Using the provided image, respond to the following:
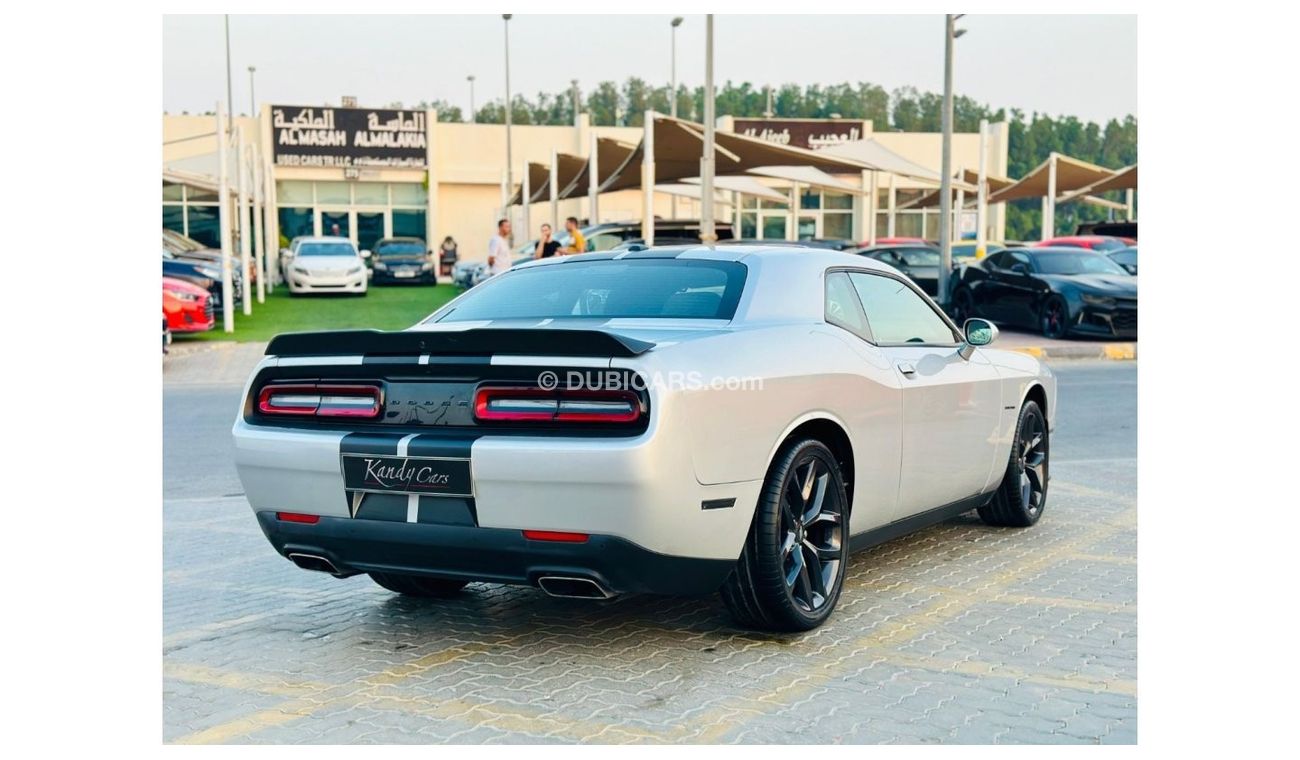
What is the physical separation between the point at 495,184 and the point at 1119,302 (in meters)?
36.9

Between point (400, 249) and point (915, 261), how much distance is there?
19.0 meters

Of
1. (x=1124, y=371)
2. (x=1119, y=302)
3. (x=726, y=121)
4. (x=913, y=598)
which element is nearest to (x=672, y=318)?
(x=913, y=598)

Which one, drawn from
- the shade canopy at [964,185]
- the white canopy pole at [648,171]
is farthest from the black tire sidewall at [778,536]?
the shade canopy at [964,185]

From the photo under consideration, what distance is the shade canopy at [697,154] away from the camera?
23672 mm

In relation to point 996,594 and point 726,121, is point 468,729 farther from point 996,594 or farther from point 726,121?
point 726,121

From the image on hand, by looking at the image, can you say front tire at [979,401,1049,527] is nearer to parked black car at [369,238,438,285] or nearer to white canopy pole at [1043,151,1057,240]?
white canopy pole at [1043,151,1057,240]

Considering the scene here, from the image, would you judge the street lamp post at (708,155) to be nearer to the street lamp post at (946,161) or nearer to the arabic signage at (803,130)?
the street lamp post at (946,161)

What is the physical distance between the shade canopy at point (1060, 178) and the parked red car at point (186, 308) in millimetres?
22961

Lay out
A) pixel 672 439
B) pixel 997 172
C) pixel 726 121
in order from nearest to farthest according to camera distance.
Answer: pixel 672 439 < pixel 726 121 < pixel 997 172

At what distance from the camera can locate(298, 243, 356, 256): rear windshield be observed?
104 ft

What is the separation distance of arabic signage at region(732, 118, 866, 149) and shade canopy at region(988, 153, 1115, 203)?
47.7 feet

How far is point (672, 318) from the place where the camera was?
16.5 feet

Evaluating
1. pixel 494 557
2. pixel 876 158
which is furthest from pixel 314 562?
pixel 876 158

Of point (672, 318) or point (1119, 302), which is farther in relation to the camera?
point (1119, 302)
